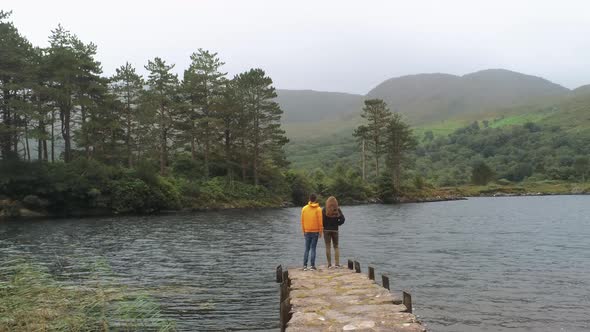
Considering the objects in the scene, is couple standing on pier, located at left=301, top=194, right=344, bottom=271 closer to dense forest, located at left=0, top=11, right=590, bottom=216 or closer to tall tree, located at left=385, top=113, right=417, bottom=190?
dense forest, located at left=0, top=11, right=590, bottom=216

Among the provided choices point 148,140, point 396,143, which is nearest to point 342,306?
point 148,140

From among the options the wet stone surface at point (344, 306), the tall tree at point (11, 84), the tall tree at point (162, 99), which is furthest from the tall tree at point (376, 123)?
the wet stone surface at point (344, 306)

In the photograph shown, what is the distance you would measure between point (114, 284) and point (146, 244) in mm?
13573

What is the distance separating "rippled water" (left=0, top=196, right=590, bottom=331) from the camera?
49.5ft

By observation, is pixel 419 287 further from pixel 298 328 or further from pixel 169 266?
pixel 169 266

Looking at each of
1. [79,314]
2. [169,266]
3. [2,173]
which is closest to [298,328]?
[79,314]

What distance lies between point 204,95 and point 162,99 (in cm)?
817

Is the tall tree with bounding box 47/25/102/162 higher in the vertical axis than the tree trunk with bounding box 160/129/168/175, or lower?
higher

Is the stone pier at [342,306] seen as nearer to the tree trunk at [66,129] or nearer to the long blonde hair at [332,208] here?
the long blonde hair at [332,208]

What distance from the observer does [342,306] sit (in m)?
12.6

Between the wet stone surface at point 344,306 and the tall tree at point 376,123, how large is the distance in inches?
3642

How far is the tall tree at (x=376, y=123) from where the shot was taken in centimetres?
10719

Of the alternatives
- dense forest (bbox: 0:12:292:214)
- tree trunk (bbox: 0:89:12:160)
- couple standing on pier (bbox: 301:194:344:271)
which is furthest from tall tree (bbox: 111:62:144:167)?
couple standing on pier (bbox: 301:194:344:271)

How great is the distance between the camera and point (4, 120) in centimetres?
5975
